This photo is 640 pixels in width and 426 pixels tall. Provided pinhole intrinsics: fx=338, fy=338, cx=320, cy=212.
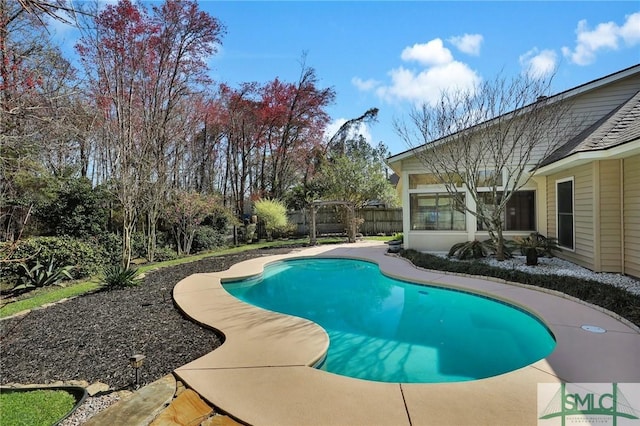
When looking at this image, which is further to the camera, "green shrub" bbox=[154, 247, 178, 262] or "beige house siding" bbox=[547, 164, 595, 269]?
"green shrub" bbox=[154, 247, 178, 262]

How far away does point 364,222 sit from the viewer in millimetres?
20719

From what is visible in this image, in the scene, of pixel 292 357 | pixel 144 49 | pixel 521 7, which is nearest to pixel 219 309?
pixel 292 357

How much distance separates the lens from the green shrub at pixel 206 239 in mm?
14664

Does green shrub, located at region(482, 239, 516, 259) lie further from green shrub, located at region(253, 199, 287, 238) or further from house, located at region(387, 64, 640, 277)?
green shrub, located at region(253, 199, 287, 238)

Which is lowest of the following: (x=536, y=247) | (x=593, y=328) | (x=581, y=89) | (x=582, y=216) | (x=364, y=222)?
(x=593, y=328)

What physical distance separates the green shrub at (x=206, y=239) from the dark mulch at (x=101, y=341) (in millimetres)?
7733

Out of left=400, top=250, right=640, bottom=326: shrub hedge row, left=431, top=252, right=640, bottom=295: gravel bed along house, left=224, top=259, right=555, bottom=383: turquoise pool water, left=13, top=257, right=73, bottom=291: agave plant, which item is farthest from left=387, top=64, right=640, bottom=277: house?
left=13, top=257, right=73, bottom=291: agave plant

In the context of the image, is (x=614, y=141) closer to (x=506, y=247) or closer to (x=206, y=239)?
(x=506, y=247)

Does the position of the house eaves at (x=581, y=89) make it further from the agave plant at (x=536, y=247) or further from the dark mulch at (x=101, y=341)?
the dark mulch at (x=101, y=341)

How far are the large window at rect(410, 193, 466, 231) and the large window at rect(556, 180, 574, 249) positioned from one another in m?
2.74

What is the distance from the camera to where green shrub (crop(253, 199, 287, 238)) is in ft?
57.4

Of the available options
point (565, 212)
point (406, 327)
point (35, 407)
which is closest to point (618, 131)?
point (565, 212)

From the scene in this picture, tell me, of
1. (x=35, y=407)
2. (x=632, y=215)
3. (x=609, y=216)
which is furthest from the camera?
(x=609, y=216)

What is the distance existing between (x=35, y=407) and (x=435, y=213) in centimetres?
1123
